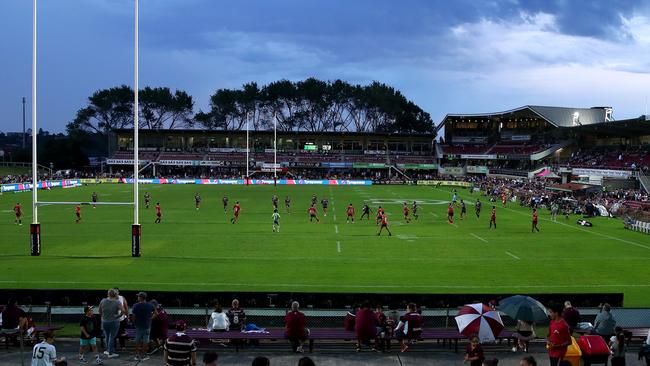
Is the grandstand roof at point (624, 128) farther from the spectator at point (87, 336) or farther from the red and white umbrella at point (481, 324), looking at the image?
the spectator at point (87, 336)

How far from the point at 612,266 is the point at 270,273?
15.0m

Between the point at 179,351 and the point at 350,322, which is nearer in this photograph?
the point at 179,351

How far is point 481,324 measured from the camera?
11.3m

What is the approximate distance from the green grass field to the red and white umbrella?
8.58 meters

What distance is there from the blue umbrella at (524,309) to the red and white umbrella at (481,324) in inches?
16.1

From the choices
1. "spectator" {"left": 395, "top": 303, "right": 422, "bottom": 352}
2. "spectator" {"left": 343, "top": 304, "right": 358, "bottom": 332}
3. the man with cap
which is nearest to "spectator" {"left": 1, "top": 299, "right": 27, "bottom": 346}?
the man with cap

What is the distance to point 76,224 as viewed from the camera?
38031 millimetres

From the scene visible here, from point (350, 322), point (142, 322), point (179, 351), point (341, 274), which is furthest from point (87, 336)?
point (341, 274)

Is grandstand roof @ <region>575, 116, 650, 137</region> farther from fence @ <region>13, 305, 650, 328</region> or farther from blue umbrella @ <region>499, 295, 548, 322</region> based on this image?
blue umbrella @ <region>499, 295, 548, 322</region>

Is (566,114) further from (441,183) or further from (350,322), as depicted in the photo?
(350,322)

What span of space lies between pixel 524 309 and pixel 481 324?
1.02 metres

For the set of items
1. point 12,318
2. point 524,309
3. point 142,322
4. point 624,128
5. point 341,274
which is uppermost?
point 624,128

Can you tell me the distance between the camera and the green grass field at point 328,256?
21062mm

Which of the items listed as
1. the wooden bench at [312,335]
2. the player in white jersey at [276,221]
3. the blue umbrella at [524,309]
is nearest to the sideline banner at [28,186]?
the player in white jersey at [276,221]
